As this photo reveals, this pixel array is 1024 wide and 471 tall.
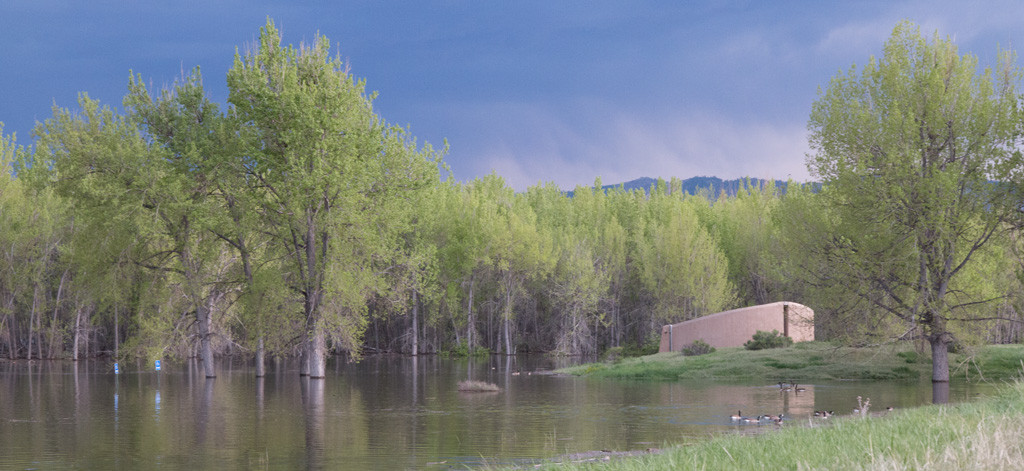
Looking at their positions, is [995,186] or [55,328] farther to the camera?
[55,328]

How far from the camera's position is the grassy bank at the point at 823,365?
1460 inches

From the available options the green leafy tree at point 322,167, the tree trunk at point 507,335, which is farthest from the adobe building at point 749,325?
the tree trunk at point 507,335

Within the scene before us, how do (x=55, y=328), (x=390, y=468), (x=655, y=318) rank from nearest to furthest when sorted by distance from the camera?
(x=390, y=468) → (x=55, y=328) → (x=655, y=318)

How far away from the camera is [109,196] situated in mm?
41094

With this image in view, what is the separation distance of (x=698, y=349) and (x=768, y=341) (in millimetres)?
3831

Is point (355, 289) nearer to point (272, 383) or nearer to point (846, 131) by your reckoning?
point (272, 383)

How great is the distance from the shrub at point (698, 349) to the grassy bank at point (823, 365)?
113cm

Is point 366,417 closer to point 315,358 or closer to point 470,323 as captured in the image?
point 315,358

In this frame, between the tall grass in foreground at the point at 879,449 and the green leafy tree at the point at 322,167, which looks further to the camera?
the green leafy tree at the point at 322,167

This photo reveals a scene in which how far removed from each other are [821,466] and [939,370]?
28.3 m

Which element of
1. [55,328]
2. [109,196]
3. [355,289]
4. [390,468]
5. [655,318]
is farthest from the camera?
[655,318]

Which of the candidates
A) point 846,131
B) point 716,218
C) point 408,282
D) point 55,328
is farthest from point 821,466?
point 716,218

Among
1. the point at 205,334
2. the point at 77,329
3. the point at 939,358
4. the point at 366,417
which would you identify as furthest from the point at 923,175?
the point at 77,329

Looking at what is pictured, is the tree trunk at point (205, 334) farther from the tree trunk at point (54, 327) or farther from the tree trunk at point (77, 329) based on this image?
the tree trunk at point (54, 327)
